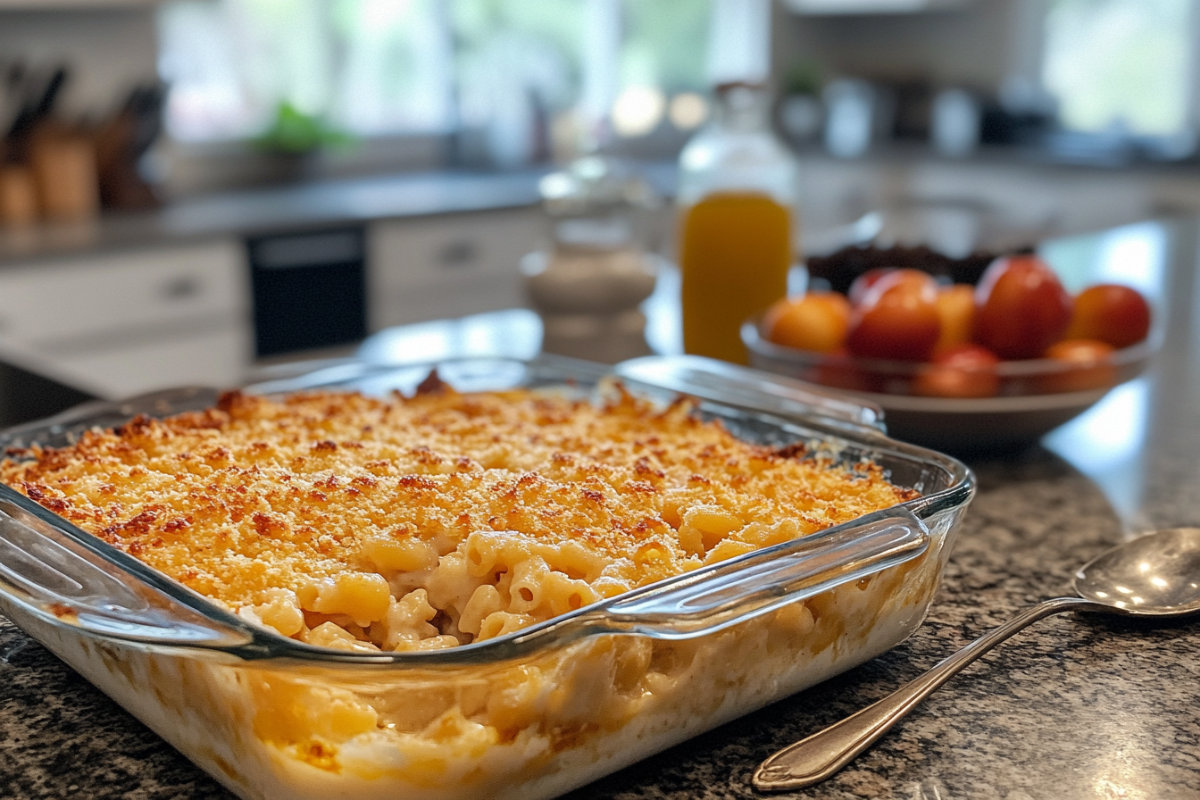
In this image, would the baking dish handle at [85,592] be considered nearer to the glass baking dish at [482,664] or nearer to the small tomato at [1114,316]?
the glass baking dish at [482,664]

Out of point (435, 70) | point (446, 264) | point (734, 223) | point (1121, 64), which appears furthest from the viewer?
point (1121, 64)

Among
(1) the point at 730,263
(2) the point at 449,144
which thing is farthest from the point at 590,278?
(2) the point at 449,144

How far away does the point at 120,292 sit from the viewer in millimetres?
2762

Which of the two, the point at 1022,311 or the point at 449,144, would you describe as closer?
the point at 1022,311

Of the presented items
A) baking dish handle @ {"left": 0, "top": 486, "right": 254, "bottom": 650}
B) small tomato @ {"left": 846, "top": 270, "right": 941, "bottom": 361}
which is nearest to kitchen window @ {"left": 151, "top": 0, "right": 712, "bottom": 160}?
small tomato @ {"left": 846, "top": 270, "right": 941, "bottom": 361}

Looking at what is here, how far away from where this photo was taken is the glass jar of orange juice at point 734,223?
1.39 m

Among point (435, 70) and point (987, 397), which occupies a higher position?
point (435, 70)

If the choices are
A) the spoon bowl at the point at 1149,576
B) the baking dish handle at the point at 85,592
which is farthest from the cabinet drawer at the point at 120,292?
the spoon bowl at the point at 1149,576

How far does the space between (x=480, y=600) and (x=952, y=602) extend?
362 millimetres

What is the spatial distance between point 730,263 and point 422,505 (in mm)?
820

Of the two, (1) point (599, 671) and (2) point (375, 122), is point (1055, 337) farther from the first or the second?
(2) point (375, 122)

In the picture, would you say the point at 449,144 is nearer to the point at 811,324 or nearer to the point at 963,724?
the point at 811,324

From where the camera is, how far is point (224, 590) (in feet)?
1.85

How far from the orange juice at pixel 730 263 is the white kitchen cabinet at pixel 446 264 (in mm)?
1734
